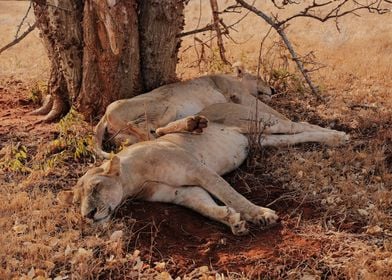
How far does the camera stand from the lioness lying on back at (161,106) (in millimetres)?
5633

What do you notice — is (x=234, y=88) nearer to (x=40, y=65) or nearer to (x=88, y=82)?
(x=88, y=82)

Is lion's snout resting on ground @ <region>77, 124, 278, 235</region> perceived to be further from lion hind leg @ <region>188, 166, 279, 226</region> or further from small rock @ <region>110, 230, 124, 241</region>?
small rock @ <region>110, 230, 124, 241</region>

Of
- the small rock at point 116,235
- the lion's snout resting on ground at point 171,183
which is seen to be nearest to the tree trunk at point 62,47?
the lion's snout resting on ground at point 171,183

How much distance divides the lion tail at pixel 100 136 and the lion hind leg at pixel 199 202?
97 centimetres

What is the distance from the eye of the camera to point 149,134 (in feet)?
18.2

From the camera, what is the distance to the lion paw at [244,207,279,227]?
414 centimetres

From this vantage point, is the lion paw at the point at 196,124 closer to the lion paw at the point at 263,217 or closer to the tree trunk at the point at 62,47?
the lion paw at the point at 263,217

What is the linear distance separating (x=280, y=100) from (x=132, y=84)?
1.88 metres

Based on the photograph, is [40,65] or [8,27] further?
[8,27]

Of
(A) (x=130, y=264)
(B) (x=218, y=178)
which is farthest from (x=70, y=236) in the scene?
(B) (x=218, y=178)

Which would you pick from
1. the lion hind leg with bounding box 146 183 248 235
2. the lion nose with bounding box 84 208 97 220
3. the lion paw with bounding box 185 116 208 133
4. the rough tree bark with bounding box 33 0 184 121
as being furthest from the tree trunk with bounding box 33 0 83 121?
the lion nose with bounding box 84 208 97 220

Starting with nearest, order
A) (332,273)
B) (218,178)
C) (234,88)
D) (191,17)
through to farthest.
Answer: (332,273) < (218,178) < (234,88) < (191,17)

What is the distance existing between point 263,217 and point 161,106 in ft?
6.48

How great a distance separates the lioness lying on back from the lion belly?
0.54 m
